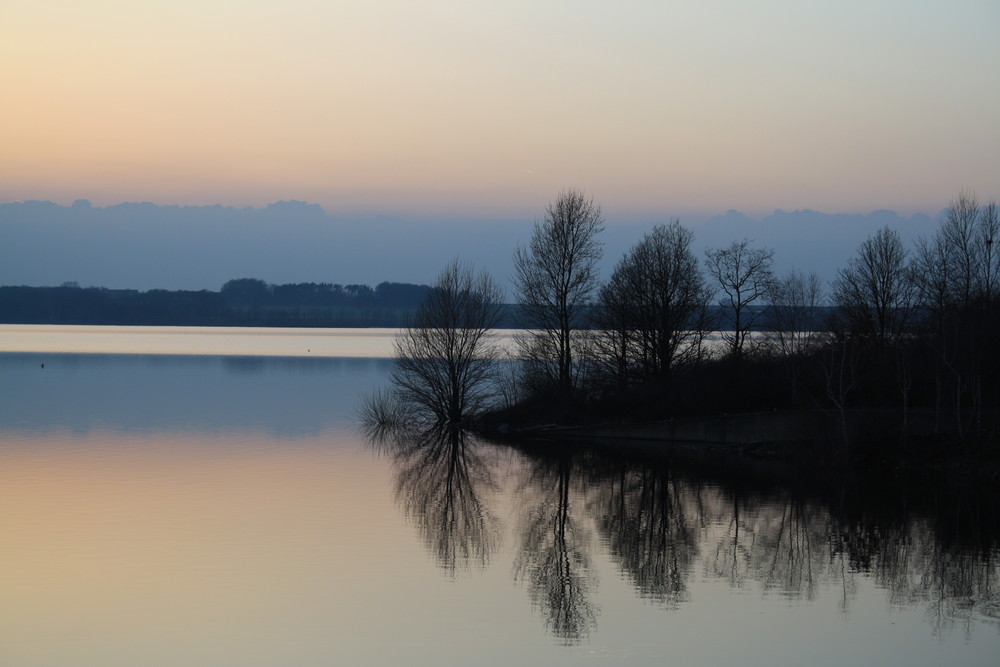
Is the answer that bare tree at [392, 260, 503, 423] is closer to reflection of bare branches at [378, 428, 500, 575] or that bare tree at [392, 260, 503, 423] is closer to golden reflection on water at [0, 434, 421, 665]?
reflection of bare branches at [378, 428, 500, 575]

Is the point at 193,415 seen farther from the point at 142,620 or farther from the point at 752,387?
the point at 142,620

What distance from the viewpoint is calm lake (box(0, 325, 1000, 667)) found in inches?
586

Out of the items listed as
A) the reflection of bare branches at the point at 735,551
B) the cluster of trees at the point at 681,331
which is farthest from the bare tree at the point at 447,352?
the reflection of bare branches at the point at 735,551

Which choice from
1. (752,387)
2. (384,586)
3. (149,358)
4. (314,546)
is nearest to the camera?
(384,586)

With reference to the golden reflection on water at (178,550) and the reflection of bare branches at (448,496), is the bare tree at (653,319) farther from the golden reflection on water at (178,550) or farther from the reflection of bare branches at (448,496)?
the golden reflection on water at (178,550)

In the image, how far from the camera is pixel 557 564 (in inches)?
802

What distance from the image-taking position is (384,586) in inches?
701

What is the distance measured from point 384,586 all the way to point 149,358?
79689mm

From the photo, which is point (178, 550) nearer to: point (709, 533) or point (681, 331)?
point (709, 533)

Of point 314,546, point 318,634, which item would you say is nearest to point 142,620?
point 318,634

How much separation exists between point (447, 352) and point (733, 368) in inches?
512

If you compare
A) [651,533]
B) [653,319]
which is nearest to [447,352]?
[653,319]

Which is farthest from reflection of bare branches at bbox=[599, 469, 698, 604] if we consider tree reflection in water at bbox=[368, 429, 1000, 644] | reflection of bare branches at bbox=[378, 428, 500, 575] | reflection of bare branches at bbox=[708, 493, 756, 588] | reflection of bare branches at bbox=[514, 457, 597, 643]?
reflection of bare branches at bbox=[378, 428, 500, 575]

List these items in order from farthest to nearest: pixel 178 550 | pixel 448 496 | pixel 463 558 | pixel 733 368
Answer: pixel 733 368 < pixel 448 496 < pixel 463 558 < pixel 178 550
